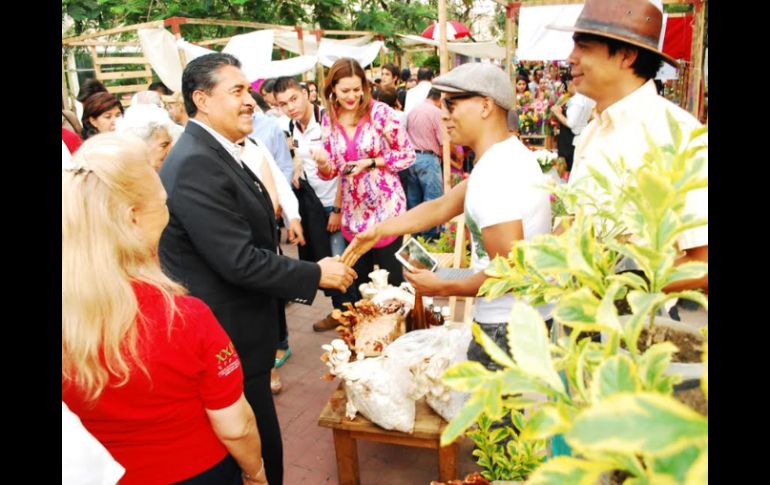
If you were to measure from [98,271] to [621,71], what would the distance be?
1.59 m

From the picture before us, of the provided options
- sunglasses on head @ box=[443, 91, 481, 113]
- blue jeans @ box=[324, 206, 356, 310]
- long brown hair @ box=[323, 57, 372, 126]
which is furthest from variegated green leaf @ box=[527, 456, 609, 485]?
blue jeans @ box=[324, 206, 356, 310]

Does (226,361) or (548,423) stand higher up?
(548,423)

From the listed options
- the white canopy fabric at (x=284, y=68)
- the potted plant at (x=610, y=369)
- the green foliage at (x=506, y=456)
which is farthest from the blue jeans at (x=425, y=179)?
the potted plant at (x=610, y=369)

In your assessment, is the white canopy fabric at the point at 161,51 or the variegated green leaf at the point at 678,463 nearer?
the variegated green leaf at the point at 678,463

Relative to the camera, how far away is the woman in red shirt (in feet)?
4.11

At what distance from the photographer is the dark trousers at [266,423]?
6.97 ft

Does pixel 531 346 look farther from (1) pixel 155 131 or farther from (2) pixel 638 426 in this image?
(1) pixel 155 131

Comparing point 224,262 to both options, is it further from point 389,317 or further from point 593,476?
point 593,476

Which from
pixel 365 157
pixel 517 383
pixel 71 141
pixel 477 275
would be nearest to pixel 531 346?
pixel 517 383

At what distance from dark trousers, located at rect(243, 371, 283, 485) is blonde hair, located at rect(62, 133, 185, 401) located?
893 mm

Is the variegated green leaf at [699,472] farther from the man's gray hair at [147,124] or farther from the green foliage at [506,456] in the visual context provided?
the man's gray hair at [147,124]

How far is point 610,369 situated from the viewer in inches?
20.0

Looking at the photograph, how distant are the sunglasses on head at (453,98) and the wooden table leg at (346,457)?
1.52 m
